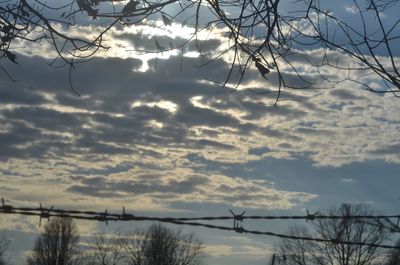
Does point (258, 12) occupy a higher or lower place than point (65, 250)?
higher

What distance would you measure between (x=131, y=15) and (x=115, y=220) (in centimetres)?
169

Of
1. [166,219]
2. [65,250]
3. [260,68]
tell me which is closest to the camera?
[166,219]

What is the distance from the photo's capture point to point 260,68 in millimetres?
5477

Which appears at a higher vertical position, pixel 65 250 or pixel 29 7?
pixel 29 7

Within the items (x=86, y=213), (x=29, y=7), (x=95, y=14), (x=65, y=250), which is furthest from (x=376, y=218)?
(x=65, y=250)

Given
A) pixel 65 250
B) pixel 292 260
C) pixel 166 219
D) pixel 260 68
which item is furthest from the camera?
pixel 65 250

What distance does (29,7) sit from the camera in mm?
5582

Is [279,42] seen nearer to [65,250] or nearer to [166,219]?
[166,219]

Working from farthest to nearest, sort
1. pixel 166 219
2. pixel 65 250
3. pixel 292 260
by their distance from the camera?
pixel 65 250 → pixel 292 260 → pixel 166 219

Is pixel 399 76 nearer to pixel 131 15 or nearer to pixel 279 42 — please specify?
pixel 279 42

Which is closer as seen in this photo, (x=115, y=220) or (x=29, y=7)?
(x=115, y=220)

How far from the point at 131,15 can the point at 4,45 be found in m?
1.31

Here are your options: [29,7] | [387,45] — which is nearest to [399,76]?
[387,45]

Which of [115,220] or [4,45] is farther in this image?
[4,45]
